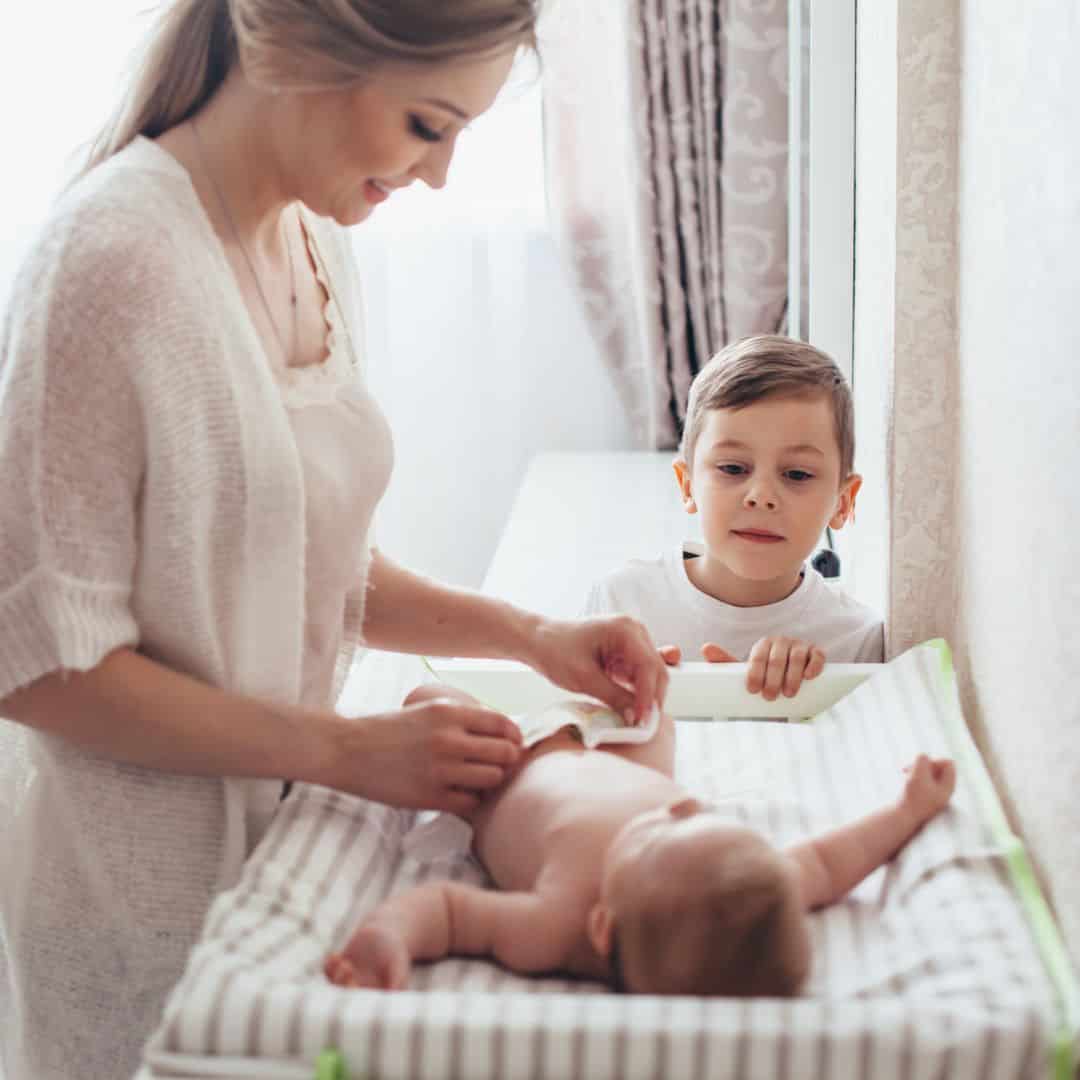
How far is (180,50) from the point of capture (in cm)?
112

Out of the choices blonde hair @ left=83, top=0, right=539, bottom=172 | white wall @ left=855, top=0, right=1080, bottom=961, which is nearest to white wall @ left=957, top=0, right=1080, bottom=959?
white wall @ left=855, top=0, right=1080, bottom=961

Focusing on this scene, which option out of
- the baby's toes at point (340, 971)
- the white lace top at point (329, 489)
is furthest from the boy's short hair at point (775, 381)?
the baby's toes at point (340, 971)

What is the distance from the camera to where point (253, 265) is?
3.89ft

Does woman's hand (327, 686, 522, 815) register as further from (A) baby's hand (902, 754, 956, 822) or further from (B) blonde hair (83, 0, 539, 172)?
(B) blonde hair (83, 0, 539, 172)

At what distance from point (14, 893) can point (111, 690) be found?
260 millimetres

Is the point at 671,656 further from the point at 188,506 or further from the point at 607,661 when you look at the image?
the point at 188,506

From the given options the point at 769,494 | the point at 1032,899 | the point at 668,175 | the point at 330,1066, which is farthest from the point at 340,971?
the point at 668,175

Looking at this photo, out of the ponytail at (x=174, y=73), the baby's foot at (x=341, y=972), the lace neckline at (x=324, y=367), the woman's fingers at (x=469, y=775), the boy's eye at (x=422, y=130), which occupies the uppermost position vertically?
the ponytail at (x=174, y=73)

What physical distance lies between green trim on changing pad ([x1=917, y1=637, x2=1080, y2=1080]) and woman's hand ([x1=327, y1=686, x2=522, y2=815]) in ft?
1.16

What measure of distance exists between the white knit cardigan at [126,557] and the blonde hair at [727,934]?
0.35 meters

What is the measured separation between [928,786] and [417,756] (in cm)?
37

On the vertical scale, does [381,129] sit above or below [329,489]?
above

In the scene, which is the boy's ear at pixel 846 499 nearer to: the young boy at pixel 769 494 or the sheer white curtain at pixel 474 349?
the young boy at pixel 769 494

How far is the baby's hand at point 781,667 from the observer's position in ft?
4.70
